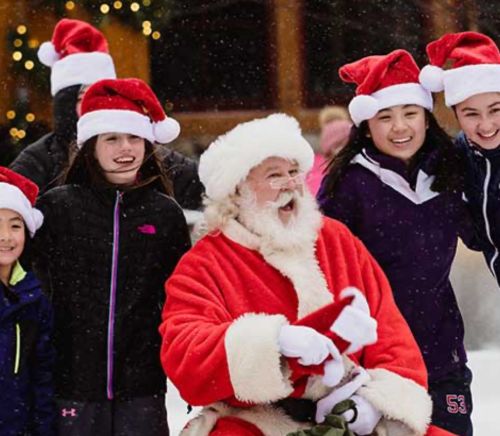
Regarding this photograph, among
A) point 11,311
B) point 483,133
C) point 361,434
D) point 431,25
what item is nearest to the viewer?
point 361,434

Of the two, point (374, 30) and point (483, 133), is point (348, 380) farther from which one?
point (374, 30)

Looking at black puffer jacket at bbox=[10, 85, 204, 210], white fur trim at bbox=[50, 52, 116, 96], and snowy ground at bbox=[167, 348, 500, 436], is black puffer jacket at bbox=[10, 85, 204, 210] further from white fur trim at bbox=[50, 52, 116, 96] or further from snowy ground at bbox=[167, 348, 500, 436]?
snowy ground at bbox=[167, 348, 500, 436]

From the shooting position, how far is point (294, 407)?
11.2 feet

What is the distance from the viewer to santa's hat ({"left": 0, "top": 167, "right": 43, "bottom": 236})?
144 inches

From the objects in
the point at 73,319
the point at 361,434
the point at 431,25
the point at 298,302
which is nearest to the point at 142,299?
the point at 73,319

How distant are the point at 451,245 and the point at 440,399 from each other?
534mm

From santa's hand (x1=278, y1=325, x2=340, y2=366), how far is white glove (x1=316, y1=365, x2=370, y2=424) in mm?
191

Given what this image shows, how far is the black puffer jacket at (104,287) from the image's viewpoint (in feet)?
12.2

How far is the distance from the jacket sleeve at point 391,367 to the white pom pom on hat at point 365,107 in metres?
0.59

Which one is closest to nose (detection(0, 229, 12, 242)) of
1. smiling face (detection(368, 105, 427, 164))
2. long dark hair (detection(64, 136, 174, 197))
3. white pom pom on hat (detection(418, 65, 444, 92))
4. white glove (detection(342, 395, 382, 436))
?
long dark hair (detection(64, 136, 174, 197))

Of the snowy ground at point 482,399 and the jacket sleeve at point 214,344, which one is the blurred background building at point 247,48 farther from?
the jacket sleeve at point 214,344

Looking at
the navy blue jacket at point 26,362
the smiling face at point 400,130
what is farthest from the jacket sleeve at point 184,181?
the navy blue jacket at point 26,362

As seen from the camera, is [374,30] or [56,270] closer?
[56,270]

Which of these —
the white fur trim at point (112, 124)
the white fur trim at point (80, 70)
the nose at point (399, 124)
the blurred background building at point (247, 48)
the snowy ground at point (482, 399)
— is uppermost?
the blurred background building at point (247, 48)
